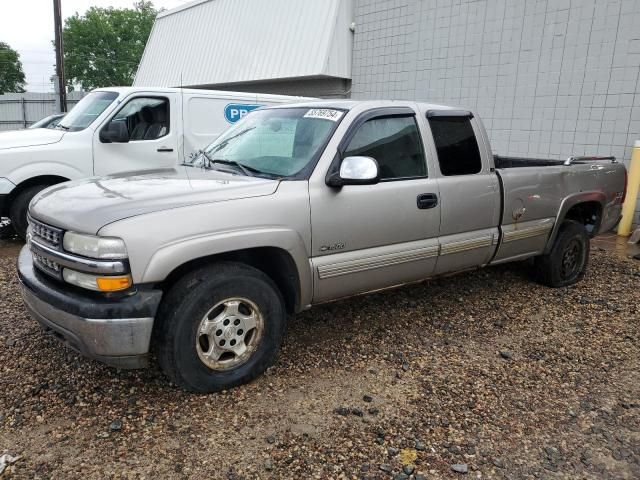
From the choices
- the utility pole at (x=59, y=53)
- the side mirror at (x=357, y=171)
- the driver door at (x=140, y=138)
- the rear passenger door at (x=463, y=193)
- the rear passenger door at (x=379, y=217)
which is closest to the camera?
the side mirror at (x=357, y=171)

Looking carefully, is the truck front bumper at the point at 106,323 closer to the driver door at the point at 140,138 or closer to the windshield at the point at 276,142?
the windshield at the point at 276,142

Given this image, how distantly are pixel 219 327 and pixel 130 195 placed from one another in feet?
3.11

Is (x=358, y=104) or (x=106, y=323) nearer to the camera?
(x=106, y=323)

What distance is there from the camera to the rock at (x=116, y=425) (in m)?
2.88

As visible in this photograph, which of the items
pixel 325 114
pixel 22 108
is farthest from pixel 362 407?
pixel 22 108

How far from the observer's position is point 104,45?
6238 cm

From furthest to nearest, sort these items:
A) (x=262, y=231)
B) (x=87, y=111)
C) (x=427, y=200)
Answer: (x=87, y=111)
(x=427, y=200)
(x=262, y=231)

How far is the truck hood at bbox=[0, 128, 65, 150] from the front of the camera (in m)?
6.44

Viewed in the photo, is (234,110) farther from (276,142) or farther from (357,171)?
(357,171)

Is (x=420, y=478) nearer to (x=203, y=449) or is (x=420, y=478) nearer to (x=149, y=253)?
(x=203, y=449)

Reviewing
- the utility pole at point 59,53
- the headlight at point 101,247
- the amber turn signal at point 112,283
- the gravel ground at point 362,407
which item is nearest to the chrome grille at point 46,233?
the headlight at point 101,247

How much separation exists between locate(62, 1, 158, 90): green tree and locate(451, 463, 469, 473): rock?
66.3m

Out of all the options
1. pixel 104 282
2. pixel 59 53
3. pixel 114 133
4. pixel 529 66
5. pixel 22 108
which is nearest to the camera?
pixel 104 282

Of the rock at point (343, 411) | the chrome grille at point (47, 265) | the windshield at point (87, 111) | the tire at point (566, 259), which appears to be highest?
the windshield at point (87, 111)
